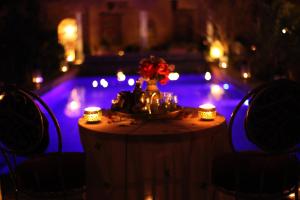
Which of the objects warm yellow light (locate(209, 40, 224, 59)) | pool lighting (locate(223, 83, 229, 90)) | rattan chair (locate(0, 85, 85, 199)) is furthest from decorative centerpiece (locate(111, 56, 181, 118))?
warm yellow light (locate(209, 40, 224, 59))

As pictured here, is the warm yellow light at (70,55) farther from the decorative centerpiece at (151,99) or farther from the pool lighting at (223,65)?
the decorative centerpiece at (151,99)

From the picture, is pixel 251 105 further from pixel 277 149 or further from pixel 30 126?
pixel 30 126

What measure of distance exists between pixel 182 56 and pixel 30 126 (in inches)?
444

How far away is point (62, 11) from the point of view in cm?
1457

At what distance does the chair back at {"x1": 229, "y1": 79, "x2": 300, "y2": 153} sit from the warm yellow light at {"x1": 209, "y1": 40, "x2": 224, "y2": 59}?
35.4 ft

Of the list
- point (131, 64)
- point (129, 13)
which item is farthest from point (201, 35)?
point (131, 64)

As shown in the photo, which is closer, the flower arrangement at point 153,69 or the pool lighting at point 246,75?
the flower arrangement at point 153,69

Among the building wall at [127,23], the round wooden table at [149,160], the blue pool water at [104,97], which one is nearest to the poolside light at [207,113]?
the round wooden table at [149,160]

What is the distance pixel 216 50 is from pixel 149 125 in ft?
34.9

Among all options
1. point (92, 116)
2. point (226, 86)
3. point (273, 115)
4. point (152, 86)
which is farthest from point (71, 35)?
point (273, 115)

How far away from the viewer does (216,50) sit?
13344mm

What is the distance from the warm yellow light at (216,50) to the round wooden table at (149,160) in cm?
1058

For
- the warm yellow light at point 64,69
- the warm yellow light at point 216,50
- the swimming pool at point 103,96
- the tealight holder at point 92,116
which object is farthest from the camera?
the warm yellow light at point 216,50

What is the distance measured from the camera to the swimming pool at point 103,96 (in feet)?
22.9
